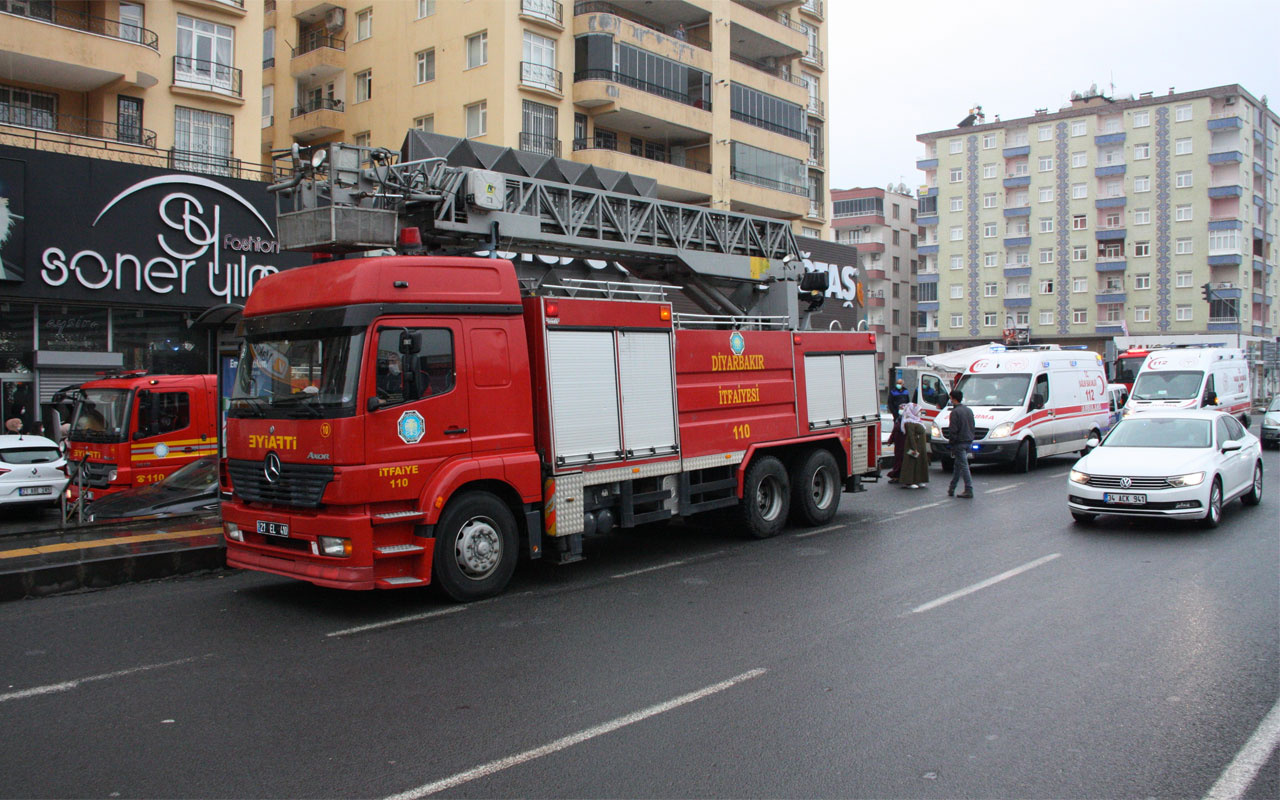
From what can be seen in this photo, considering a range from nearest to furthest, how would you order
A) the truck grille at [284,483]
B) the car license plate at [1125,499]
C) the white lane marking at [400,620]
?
the white lane marking at [400,620] < the truck grille at [284,483] < the car license plate at [1125,499]

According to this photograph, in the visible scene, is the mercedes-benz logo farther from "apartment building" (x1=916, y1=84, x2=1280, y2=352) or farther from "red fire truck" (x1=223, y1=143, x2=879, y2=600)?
"apartment building" (x1=916, y1=84, x2=1280, y2=352)

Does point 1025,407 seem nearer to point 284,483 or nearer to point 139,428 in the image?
point 284,483

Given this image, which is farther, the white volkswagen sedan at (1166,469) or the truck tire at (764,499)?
the truck tire at (764,499)

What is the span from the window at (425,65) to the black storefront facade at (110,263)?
462 inches

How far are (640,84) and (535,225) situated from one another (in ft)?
77.0

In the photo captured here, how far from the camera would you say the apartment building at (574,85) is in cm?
2995

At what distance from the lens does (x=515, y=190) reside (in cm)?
1050

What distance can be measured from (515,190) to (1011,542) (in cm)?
708

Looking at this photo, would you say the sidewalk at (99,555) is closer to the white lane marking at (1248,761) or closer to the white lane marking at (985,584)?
the white lane marking at (985,584)

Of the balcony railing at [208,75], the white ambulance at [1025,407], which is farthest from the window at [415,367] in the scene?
the balcony railing at [208,75]

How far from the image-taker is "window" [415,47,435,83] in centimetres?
3144

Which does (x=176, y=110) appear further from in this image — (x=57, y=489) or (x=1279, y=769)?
(x=1279, y=769)

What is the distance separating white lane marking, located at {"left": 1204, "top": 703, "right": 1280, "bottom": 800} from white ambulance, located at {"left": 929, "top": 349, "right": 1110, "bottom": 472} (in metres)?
13.5

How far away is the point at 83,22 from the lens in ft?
71.9
